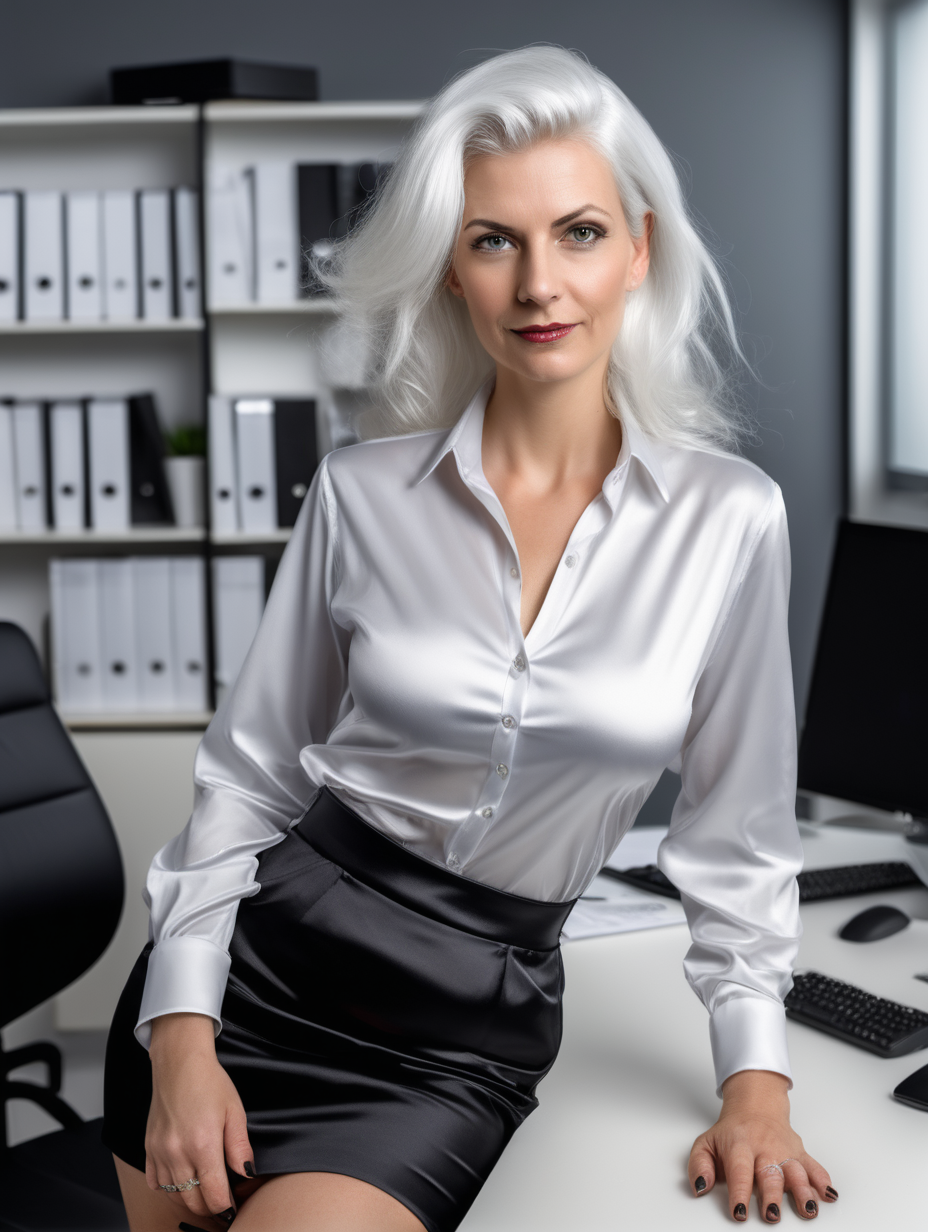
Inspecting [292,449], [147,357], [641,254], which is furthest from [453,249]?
[147,357]

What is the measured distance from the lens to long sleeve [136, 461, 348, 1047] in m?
1.23

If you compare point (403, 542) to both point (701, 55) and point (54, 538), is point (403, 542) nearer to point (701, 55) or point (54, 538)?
point (54, 538)

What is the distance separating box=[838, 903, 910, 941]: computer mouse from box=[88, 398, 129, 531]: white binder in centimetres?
225

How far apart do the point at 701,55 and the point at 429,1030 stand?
3011mm

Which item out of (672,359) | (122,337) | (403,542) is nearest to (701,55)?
(122,337)

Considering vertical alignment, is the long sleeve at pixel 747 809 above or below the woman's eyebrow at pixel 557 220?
below

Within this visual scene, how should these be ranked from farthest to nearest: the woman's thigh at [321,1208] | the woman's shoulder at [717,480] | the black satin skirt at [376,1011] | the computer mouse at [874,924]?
1. the computer mouse at [874,924]
2. the woman's shoulder at [717,480]
3. the black satin skirt at [376,1011]
4. the woman's thigh at [321,1208]

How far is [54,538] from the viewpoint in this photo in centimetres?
319

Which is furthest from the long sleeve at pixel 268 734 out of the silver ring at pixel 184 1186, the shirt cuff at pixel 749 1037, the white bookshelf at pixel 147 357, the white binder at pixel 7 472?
the white binder at pixel 7 472

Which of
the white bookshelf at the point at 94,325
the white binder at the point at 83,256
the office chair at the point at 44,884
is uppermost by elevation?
the white binder at the point at 83,256

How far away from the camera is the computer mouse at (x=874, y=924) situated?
161cm

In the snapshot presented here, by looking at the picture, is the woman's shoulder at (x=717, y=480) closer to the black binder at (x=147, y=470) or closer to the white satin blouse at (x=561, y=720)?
the white satin blouse at (x=561, y=720)

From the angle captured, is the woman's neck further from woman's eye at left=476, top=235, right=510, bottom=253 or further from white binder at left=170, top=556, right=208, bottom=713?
white binder at left=170, top=556, right=208, bottom=713

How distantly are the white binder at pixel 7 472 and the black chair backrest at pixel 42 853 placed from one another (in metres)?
1.37
